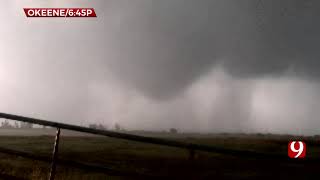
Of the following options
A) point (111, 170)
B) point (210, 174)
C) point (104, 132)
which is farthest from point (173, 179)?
point (104, 132)

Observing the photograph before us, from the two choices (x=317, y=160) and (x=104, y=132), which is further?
(x=104, y=132)

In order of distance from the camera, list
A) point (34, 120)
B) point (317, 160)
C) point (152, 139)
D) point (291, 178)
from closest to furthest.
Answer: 1. point (317, 160)
2. point (291, 178)
3. point (152, 139)
4. point (34, 120)

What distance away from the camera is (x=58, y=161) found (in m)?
5.45

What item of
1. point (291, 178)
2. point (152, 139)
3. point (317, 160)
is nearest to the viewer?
point (317, 160)

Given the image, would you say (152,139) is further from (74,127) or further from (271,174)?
(271,174)

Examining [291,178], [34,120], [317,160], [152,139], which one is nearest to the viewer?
[317,160]

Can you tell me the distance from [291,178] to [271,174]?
279 mm

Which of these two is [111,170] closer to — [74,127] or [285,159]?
[74,127]

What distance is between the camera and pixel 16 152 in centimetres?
558

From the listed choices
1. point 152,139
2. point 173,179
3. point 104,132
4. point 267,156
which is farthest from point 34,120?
point 267,156

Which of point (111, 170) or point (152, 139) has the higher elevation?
point (152, 139)

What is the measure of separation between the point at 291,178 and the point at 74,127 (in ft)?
11.2

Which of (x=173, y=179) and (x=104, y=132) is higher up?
(x=104, y=132)

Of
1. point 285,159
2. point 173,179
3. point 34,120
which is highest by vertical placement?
point 34,120
